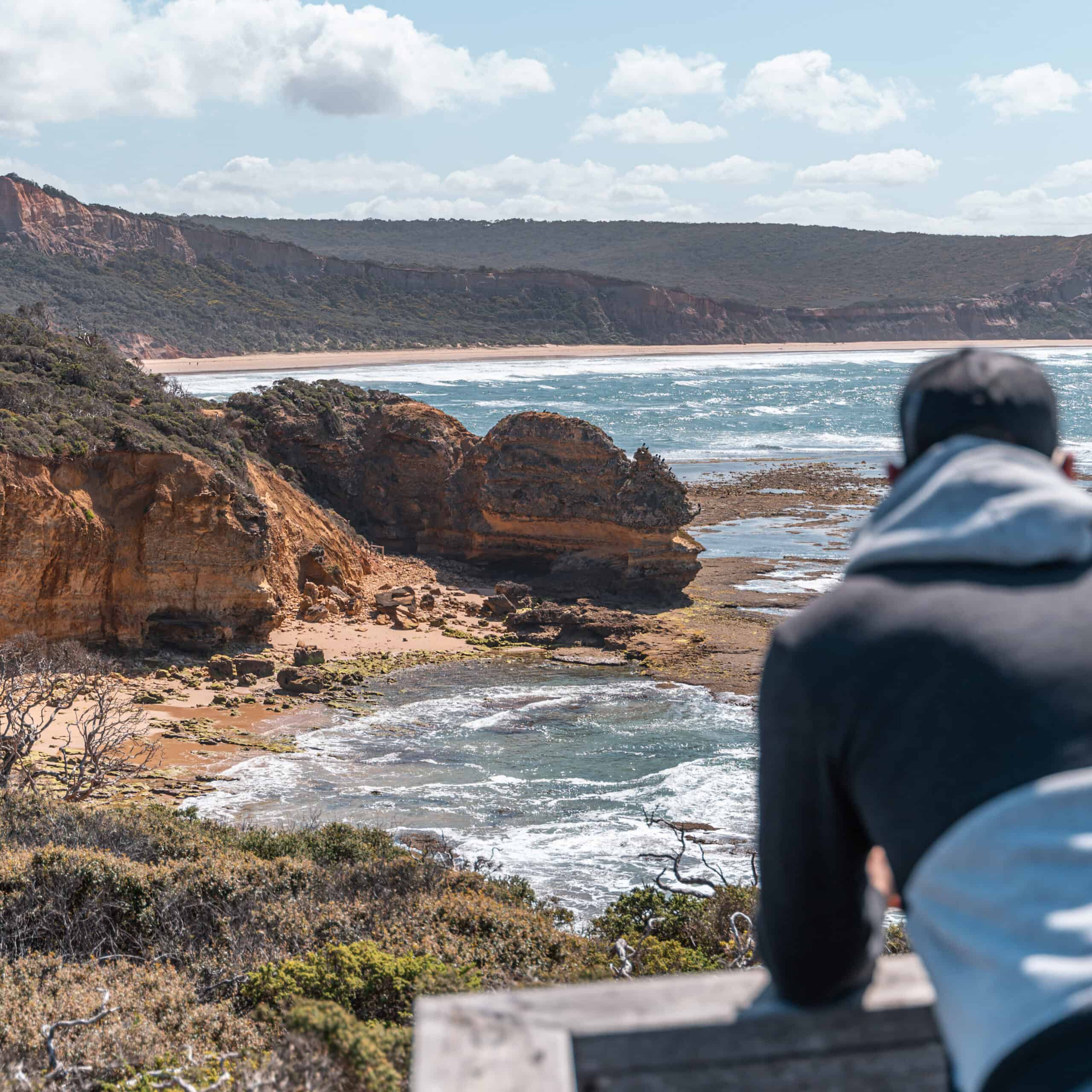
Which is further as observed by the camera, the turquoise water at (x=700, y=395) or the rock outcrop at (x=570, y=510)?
the turquoise water at (x=700, y=395)

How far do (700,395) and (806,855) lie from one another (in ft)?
285

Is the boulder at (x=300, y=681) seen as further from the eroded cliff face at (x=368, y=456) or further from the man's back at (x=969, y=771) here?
the man's back at (x=969, y=771)

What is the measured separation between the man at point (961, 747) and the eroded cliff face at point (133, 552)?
18.9 metres

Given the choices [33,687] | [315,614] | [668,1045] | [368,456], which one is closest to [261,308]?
[368,456]

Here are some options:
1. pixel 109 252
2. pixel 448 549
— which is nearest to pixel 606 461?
pixel 448 549

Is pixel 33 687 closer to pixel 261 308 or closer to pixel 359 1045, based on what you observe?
pixel 359 1045

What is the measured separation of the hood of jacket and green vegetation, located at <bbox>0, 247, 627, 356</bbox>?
91948mm

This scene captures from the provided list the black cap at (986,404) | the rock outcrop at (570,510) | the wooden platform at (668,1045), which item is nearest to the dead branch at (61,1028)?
the wooden platform at (668,1045)

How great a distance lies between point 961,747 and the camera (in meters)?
1.30

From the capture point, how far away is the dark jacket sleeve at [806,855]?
1.40 m

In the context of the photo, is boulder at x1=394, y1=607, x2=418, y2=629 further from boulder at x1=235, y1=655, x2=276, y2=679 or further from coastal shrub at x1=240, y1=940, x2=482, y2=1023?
coastal shrub at x1=240, y1=940, x2=482, y2=1023

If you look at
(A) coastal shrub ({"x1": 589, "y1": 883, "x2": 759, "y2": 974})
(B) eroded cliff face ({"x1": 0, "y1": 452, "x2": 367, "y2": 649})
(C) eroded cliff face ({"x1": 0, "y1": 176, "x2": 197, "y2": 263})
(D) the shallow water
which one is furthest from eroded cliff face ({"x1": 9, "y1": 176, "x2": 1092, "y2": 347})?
(A) coastal shrub ({"x1": 589, "y1": 883, "x2": 759, "y2": 974})

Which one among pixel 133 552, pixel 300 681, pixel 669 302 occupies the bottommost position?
pixel 300 681

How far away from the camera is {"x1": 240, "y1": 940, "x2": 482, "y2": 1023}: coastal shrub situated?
20.3 feet
